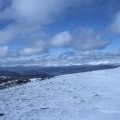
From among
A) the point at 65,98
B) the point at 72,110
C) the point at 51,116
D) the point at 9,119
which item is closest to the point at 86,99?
the point at 65,98

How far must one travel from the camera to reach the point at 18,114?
1552cm

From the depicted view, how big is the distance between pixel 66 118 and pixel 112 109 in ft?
11.5

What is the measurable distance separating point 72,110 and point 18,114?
133 inches

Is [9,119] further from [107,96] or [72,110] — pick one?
[107,96]

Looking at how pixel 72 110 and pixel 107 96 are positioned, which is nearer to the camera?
pixel 72 110

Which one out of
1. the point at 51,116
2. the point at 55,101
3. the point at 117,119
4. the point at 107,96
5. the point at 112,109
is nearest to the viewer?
the point at 117,119

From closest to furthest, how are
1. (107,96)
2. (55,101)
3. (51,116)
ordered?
1. (51,116)
2. (55,101)
3. (107,96)

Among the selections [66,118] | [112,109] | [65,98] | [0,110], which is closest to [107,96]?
[65,98]

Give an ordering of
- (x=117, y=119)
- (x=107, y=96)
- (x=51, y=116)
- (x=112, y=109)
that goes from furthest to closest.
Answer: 1. (x=107, y=96)
2. (x=112, y=109)
3. (x=51, y=116)
4. (x=117, y=119)

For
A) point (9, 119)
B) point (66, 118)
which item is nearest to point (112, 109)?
point (66, 118)

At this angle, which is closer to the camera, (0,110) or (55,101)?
(0,110)

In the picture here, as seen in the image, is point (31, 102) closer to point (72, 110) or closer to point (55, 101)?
point (55, 101)

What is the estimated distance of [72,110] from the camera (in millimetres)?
16234

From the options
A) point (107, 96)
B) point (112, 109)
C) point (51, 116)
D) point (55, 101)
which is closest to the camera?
point (51, 116)
